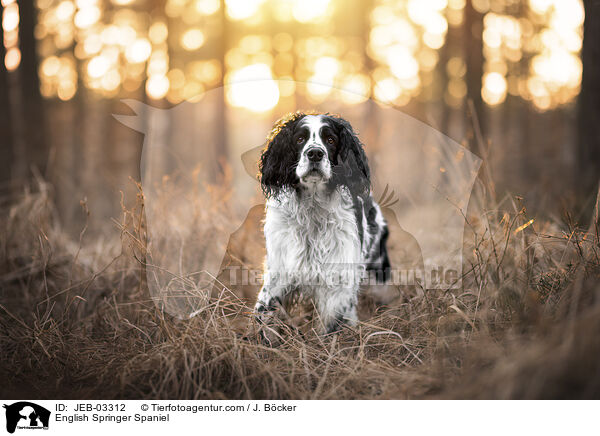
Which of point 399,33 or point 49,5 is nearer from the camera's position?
point 49,5

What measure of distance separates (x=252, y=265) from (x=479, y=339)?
2014mm

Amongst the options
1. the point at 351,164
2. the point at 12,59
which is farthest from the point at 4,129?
the point at 351,164

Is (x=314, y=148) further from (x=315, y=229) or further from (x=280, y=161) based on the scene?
(x=315, y=229)

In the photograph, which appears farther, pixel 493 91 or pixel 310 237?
pixel 493 91

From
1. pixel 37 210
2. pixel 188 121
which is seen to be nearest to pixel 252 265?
pixel 37 210

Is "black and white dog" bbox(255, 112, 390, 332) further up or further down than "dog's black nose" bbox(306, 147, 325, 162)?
further down

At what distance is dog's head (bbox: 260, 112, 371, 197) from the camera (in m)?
2.31

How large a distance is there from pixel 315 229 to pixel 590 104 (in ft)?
13.2

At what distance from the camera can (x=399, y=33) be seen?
1044 cm

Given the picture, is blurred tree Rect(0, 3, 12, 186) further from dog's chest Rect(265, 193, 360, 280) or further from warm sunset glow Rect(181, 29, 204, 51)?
warm sunset glow Rect(181, 29, 204, 51)

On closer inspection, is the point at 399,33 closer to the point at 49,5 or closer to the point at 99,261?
the point at 49,5

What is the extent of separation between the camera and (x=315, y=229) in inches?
98.4
